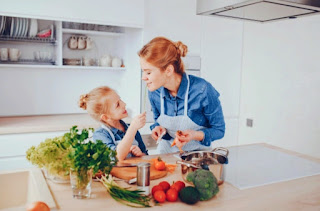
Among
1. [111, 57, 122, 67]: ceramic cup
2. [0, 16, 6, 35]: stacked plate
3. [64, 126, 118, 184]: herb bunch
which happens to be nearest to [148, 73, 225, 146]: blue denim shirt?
[64, 126, 118, 184]: herb bunch

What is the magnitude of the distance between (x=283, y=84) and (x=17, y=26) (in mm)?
2519

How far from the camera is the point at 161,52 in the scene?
1.76 metres

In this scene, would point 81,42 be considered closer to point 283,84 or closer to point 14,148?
point 14,148

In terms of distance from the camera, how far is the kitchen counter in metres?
1.05

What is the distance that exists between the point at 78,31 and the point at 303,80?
84.6 inches

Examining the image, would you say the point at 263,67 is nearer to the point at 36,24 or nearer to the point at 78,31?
the point at 78,31

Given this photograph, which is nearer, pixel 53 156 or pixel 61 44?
pixel 53 156

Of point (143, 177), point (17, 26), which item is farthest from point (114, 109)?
point (17, 26)

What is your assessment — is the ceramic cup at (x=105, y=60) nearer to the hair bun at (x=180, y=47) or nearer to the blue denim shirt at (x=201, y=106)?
the blue denim shirt at (x=201, y=106)

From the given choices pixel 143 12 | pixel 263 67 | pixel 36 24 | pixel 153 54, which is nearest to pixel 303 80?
pixel 263 67

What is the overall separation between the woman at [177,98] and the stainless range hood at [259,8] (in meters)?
0.31

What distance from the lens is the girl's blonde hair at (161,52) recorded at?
5.67 ft

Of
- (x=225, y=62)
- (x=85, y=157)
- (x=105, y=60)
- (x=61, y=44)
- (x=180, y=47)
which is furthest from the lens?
(x=225, y=62)

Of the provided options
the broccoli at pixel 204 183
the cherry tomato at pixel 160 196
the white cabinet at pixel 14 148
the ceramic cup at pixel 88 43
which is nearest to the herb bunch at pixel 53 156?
the cherry tomato at pixel 160 196
